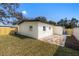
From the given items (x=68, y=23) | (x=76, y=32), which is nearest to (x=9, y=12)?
(x=68, y=23)

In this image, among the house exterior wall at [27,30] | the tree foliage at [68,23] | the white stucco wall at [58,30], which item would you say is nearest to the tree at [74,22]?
the tree foliage at [68,23]

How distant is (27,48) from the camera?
14.4ft

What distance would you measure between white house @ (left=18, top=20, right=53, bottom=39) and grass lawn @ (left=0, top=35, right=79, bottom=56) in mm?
79

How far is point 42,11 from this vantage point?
14.4 feet

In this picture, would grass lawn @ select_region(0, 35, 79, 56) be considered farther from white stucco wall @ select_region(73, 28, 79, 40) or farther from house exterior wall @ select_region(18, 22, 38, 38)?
white stucco wall @ select_region(73, 28, 79, 40)

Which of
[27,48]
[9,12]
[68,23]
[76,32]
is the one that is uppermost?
[9,12]

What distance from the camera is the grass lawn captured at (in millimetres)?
4371

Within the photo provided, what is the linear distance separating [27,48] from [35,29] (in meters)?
0.30

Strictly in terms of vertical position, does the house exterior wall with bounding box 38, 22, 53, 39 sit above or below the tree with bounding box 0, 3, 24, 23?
below

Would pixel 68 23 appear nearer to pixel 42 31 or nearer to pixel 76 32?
pixel 76 32

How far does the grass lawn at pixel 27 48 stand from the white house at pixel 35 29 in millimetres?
A: 79

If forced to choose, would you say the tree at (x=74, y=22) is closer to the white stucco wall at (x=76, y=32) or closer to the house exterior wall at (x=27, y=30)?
the white stucco wall at (x=76, y=32)

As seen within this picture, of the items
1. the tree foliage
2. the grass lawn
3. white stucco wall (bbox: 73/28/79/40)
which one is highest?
the tree foliage

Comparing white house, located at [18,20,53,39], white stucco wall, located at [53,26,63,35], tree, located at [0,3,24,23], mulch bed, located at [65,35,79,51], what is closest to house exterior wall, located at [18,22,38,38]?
white house, located at [18,20,53,39]
